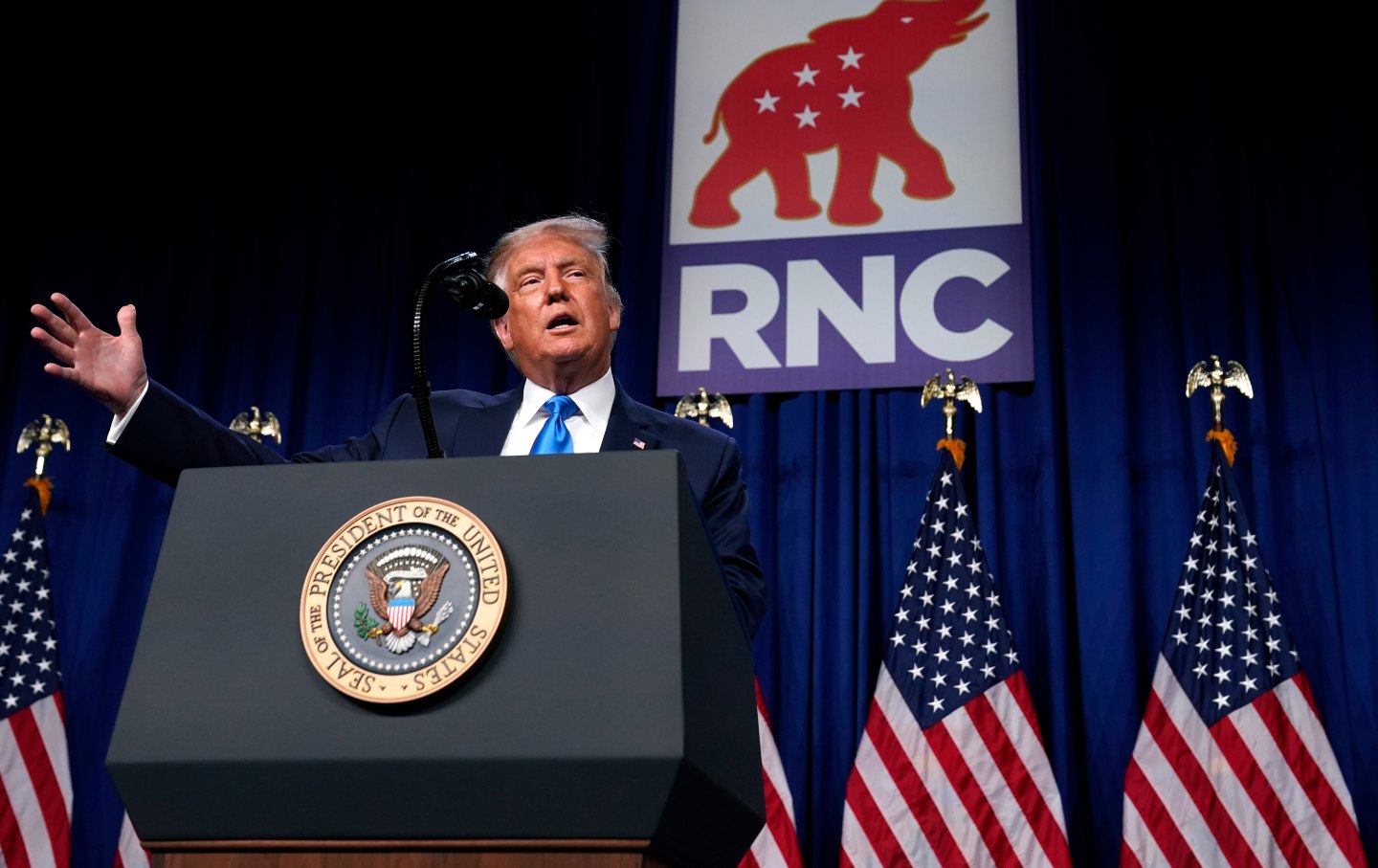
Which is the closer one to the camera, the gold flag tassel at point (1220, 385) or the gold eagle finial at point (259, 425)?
the gold flag tassel at point (1220, 385)

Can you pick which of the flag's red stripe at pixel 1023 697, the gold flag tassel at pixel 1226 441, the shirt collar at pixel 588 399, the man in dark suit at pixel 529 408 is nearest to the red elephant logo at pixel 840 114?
the gold flag tassel at pixel 1226 441

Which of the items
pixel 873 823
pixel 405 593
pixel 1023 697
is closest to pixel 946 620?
pixel 1023 697

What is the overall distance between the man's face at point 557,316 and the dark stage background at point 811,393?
2538mm

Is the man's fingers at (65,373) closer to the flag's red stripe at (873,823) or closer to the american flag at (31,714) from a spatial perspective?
the flag's red stripe at (873,823)

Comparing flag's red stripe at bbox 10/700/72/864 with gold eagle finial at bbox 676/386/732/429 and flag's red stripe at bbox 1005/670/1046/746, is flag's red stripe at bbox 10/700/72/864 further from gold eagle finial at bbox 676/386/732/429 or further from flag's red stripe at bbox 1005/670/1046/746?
flag's red stripe at bbox 1005/670/1046/746

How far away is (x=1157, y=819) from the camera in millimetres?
4098

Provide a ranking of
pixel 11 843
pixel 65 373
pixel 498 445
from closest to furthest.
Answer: pixel 65 373 → pixel 498 445 → pixel 11 843

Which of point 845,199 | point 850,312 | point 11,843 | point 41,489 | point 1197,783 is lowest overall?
point 11,843

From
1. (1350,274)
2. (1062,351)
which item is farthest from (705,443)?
(1350,274)

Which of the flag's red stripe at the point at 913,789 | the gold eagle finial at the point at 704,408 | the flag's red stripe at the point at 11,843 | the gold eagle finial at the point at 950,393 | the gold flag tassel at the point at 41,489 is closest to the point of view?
the flag's red stripe at the point at 913,789

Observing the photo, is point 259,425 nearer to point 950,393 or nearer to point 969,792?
point 950,393

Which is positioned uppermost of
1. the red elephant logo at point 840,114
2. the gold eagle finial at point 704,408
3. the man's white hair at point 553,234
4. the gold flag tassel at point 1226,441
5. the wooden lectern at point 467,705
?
the red elephant logo at point 840,114

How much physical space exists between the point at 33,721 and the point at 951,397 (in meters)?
3.17

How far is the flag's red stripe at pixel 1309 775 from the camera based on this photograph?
3947mm
